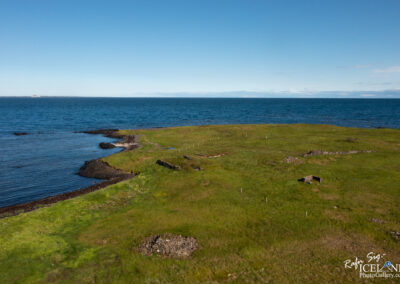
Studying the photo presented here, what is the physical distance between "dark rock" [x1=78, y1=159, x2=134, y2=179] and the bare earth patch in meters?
23.2

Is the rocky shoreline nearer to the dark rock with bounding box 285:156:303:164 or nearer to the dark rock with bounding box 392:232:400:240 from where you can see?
the dark rock with bounding box 285:156:303:164

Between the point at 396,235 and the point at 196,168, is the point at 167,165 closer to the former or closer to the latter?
the point at 196,168

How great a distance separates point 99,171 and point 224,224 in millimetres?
31183

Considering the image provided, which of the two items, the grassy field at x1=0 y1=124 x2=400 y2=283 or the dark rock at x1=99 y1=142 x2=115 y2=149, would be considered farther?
the dark rock at x1=99 y1=142 x2=115 y2=149

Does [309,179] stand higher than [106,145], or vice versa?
[309,179]

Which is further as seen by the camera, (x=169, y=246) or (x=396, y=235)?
(x=396, y=235)

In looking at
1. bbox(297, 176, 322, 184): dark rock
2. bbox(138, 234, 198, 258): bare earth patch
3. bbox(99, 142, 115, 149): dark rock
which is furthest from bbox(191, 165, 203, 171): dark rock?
bbox(99, 142, 115, 149): dark rock

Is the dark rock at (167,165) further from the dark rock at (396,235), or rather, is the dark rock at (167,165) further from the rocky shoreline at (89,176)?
the dark rock at (396,235)

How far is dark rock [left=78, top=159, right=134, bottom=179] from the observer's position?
4709 centimetres

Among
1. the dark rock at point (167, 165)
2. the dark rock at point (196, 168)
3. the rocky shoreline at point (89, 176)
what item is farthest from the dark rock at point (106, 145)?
the dark rock at point (196, 168)

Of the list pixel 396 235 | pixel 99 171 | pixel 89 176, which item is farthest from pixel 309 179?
pixel 89 176

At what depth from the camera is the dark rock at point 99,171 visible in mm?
47094

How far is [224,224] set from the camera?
27391 millimetres

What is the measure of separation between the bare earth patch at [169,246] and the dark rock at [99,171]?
2316 cm
